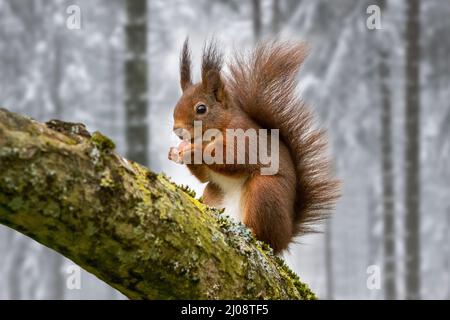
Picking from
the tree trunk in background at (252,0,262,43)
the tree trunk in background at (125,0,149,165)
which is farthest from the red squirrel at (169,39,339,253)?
the tree trunk in background at (252,0,262,43)

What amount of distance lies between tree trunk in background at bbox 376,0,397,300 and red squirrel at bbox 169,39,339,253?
4.99 meters

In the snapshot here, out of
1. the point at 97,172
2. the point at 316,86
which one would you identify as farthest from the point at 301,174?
the point at 316,86

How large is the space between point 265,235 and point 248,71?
0.82 meters

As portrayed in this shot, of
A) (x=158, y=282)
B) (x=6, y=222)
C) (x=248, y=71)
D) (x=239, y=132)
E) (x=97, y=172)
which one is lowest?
(x=158, y=282)

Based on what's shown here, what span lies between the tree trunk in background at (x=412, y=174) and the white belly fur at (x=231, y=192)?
4460mm

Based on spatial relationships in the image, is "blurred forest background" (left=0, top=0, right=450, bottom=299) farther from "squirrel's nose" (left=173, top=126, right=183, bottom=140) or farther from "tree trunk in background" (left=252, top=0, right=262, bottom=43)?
"squirrel's nose" (left=173, top=126, right=183, bottom=140)

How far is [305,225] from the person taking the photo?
9.56 feet

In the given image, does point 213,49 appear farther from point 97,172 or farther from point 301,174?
point 97,172

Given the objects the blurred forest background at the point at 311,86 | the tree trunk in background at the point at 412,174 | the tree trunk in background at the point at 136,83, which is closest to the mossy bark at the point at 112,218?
the tree trunk in background at the point at 136,83

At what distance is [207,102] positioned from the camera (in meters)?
2.89

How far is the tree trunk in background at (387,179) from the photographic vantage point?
7.59 metres

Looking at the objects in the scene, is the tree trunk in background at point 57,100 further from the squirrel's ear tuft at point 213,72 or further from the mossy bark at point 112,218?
the mossy bark at point 112,218

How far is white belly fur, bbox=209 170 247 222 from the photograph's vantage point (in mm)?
2678

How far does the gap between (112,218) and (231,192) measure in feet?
4.03
